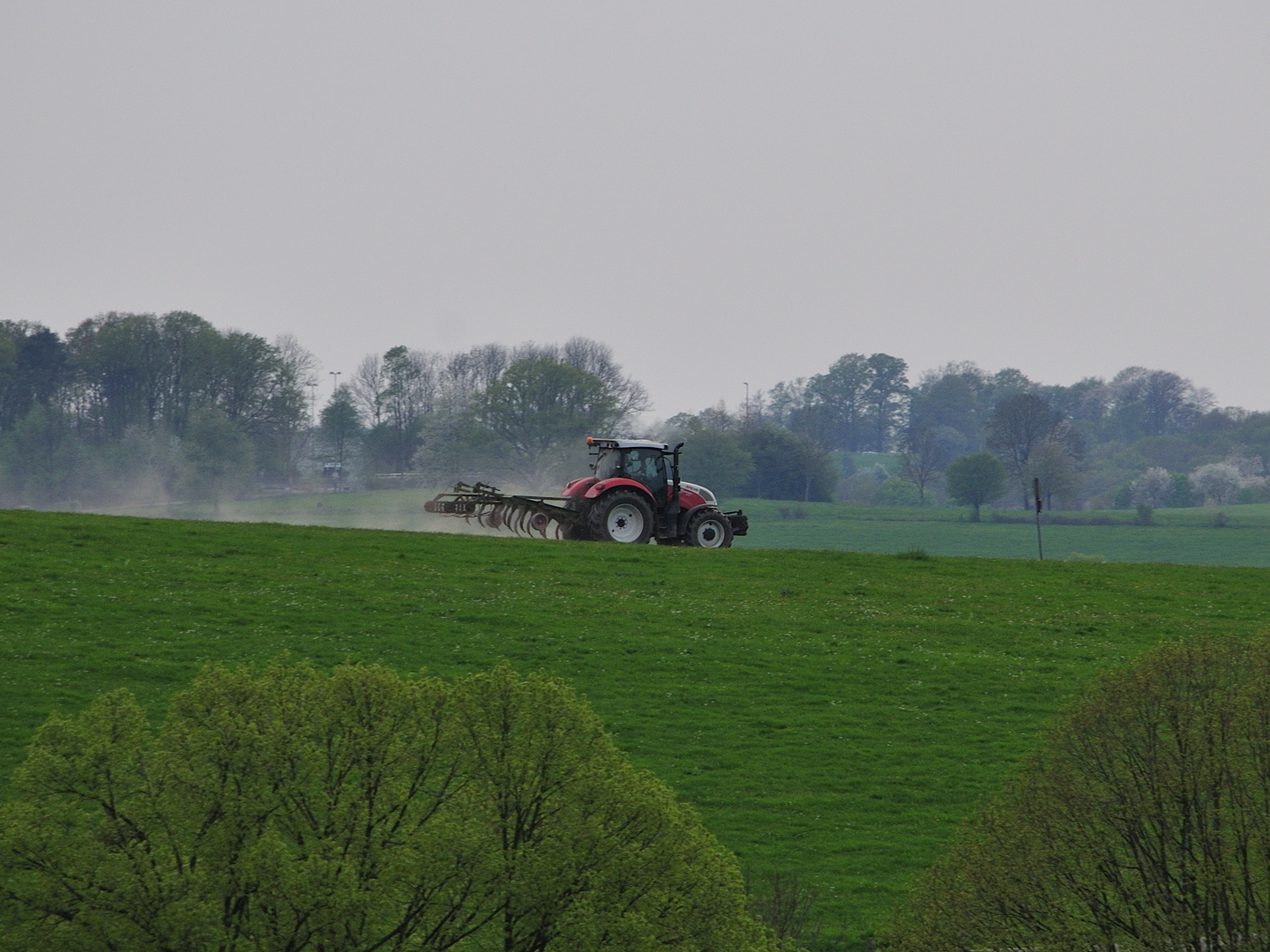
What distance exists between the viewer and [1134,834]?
9.27m

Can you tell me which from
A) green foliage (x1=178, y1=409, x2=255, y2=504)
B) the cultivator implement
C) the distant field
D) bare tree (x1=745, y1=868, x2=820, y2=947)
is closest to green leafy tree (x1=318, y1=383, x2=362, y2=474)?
the distant field

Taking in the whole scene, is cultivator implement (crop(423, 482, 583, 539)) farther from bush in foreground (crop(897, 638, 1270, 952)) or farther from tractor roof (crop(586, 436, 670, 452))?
bush in foreground (crop(897, 638, 1270, 952))

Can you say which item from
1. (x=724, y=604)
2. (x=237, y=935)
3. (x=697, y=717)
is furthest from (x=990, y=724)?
(x=237, y=935)

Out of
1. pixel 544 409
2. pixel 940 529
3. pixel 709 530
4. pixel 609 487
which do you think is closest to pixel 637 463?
pixel 609 487

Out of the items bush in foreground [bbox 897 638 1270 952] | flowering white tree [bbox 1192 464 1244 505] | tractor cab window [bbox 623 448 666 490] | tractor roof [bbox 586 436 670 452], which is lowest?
bush in foreground [bbox 897 638 1270 952]

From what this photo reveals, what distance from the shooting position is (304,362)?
407 feet

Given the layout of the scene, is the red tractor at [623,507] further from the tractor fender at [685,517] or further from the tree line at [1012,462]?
the tree line at [1012,462]

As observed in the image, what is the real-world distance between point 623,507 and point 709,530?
256 cm

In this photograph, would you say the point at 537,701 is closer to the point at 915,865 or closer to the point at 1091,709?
the point at 1091,709

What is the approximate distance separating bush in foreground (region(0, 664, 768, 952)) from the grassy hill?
537 centimetres

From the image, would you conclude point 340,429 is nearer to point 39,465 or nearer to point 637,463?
point 39,465

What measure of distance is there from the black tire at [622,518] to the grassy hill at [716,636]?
265 centimetres

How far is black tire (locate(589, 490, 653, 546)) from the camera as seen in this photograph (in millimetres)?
29938

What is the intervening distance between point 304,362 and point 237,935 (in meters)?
122
